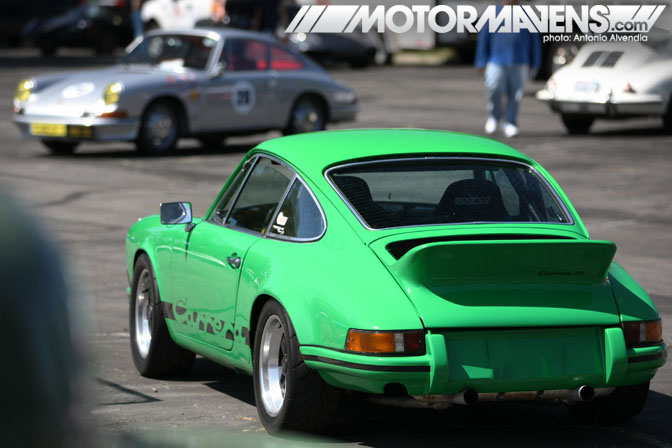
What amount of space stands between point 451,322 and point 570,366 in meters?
0.51

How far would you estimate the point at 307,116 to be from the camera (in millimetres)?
17922

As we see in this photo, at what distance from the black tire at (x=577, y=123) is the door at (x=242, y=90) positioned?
15.5 feet

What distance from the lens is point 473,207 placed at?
5.47 metres

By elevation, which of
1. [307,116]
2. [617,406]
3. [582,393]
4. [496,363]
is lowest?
[307,116]

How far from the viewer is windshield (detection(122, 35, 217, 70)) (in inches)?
659

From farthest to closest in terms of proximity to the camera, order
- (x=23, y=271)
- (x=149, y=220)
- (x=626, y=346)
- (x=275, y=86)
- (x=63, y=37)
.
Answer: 1. (x=63, y=37)
2. (x=275, y=86)
3. (x=149, y=220)
4. (x=626, y=346)
5. (x=23, y=271)

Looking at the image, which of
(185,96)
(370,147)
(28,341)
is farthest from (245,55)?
(28,341)

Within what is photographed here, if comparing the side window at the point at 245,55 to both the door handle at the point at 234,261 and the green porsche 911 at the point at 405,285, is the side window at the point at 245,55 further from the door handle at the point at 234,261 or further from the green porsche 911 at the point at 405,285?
the door handle at the point at 234,261

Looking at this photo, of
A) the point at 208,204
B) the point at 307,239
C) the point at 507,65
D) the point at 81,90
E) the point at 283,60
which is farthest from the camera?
the point at 507,65

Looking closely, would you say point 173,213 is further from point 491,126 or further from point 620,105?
point 620,105

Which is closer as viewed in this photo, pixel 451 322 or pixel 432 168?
pixel 451 322

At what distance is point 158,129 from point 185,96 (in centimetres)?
56

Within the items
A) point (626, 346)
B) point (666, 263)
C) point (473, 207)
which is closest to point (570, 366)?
point (626, 346)

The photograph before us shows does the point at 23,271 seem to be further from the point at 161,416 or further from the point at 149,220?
the point at 149,220
